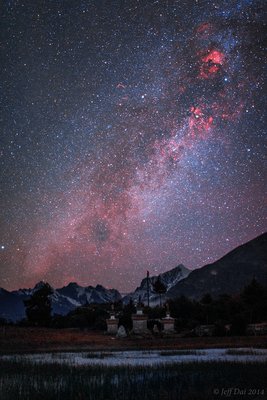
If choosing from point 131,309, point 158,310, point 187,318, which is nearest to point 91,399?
point 187,318

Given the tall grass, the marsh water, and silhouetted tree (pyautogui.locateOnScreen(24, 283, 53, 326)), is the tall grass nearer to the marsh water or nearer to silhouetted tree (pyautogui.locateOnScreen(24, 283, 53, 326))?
the marsh water

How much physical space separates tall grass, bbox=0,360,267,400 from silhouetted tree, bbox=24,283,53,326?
39545mm

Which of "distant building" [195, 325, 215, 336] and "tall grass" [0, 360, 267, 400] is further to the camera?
"distant building" [195, 325, 215, 336]

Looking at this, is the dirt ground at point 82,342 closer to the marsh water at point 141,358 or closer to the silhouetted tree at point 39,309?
the marsh water at point 141,358

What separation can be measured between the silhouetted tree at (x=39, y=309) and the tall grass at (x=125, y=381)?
130ft

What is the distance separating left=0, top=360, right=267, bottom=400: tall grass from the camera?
1275 centimetres

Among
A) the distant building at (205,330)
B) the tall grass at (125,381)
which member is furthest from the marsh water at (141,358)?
the distant building at (205,330)

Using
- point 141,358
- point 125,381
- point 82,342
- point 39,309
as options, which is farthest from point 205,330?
point 125,381

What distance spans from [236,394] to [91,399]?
4.00 meters

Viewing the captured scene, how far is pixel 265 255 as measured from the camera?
198500 millimetres

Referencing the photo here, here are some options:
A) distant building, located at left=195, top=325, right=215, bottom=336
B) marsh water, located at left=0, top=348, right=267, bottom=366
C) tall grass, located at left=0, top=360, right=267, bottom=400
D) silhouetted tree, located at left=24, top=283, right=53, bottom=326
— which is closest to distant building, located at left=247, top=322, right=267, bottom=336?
distant building, located at left=195, top=325, right=215, bottom=336

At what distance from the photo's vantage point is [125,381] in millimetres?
14977

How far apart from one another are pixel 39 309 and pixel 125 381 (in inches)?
1812

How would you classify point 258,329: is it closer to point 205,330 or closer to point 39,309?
point 205,330
